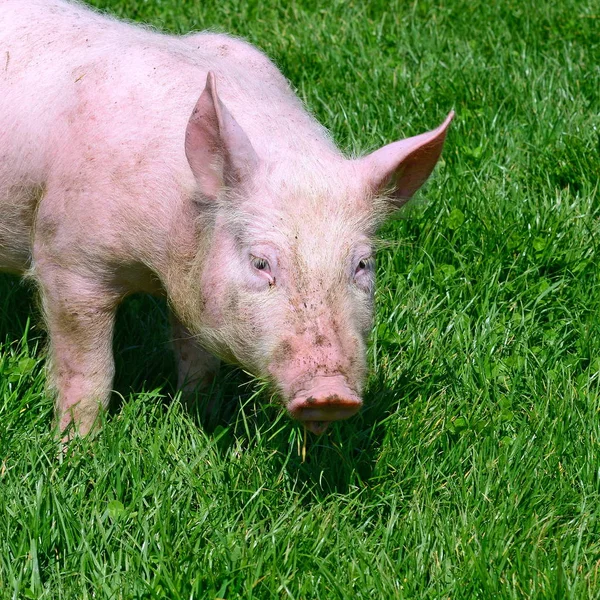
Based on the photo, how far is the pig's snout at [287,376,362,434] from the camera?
3.35 meters

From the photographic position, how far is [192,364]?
183 inches

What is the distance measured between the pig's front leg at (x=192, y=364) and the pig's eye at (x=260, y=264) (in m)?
1.06

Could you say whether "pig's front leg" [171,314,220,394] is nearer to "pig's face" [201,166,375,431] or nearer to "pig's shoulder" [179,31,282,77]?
"pig's face" [201,166,375,431]

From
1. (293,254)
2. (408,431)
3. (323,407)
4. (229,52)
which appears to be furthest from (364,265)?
(229,52)

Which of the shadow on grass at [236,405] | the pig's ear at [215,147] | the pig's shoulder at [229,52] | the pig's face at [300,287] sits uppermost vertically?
the pig's ear at [215,147]

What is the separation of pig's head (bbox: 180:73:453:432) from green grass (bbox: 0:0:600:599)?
28cm

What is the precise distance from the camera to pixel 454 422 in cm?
430

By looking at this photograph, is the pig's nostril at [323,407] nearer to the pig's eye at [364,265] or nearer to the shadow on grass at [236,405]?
the shadow on grass at [236,405]

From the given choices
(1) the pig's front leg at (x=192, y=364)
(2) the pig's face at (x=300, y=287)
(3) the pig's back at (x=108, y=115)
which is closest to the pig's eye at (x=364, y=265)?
(2) the pig's face at (x=300, y=287)

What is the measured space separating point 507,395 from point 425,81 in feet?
8.47

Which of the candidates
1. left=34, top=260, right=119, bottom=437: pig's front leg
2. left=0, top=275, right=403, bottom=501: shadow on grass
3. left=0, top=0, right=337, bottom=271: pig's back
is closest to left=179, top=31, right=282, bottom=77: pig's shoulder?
left=0, top=0, right=337, bottom=271: pig's back

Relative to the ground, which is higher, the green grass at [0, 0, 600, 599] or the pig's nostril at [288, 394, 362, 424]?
the pig's nostril at [288, 394, 362, 424]

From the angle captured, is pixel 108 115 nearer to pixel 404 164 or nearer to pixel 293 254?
pixel 293 254

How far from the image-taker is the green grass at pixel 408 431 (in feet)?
11.4
